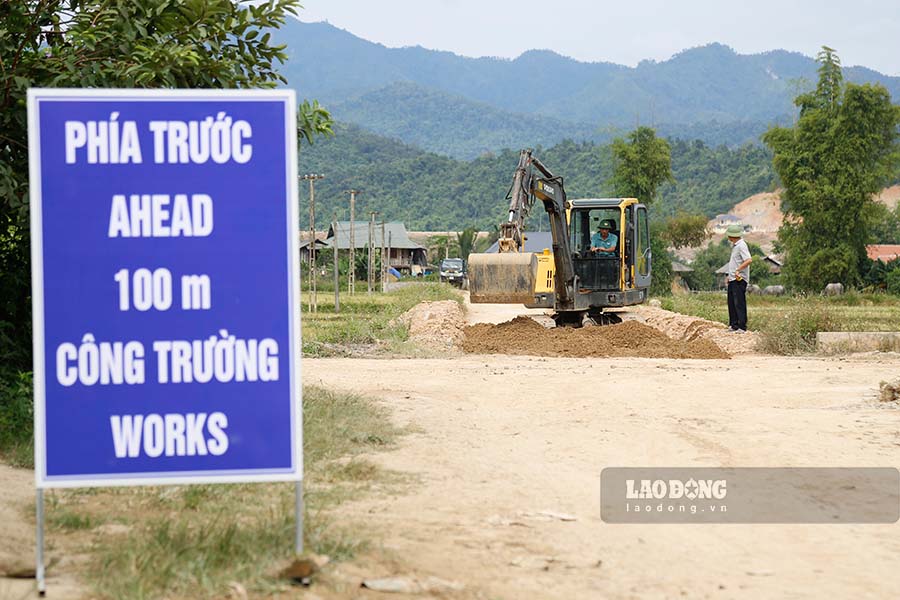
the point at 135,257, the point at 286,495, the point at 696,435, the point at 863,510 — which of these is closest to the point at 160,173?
the point at 135,257

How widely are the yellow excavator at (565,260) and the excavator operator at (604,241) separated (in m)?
0.05

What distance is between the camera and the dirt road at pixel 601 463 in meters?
5.78

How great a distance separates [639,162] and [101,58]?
5021 cm

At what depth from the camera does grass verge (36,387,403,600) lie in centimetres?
514

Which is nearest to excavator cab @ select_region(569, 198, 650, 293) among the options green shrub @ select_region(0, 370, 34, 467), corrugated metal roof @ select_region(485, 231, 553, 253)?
Result: green shrub @ select_region(0, 370, 34, 467)

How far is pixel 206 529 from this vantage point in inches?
233

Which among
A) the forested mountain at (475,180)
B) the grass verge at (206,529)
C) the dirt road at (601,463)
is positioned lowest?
the dirt road at (601,463)

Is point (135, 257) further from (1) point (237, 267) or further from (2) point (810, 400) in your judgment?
(2) point (810, 400)

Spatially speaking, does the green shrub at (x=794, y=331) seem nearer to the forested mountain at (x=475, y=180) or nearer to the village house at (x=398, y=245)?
the village house at (x=398, y=245)

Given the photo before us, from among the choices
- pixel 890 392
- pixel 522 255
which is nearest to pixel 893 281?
pixel 522 255

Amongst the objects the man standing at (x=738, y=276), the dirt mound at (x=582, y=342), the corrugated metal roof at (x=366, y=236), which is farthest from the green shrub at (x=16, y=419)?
the corrugated metal roof at (x=366, y=236)

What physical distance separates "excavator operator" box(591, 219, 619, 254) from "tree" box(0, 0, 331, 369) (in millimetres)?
15018

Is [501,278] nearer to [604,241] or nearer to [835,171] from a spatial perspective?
[604,241]

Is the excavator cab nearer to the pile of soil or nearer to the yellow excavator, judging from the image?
the yellow excavator
